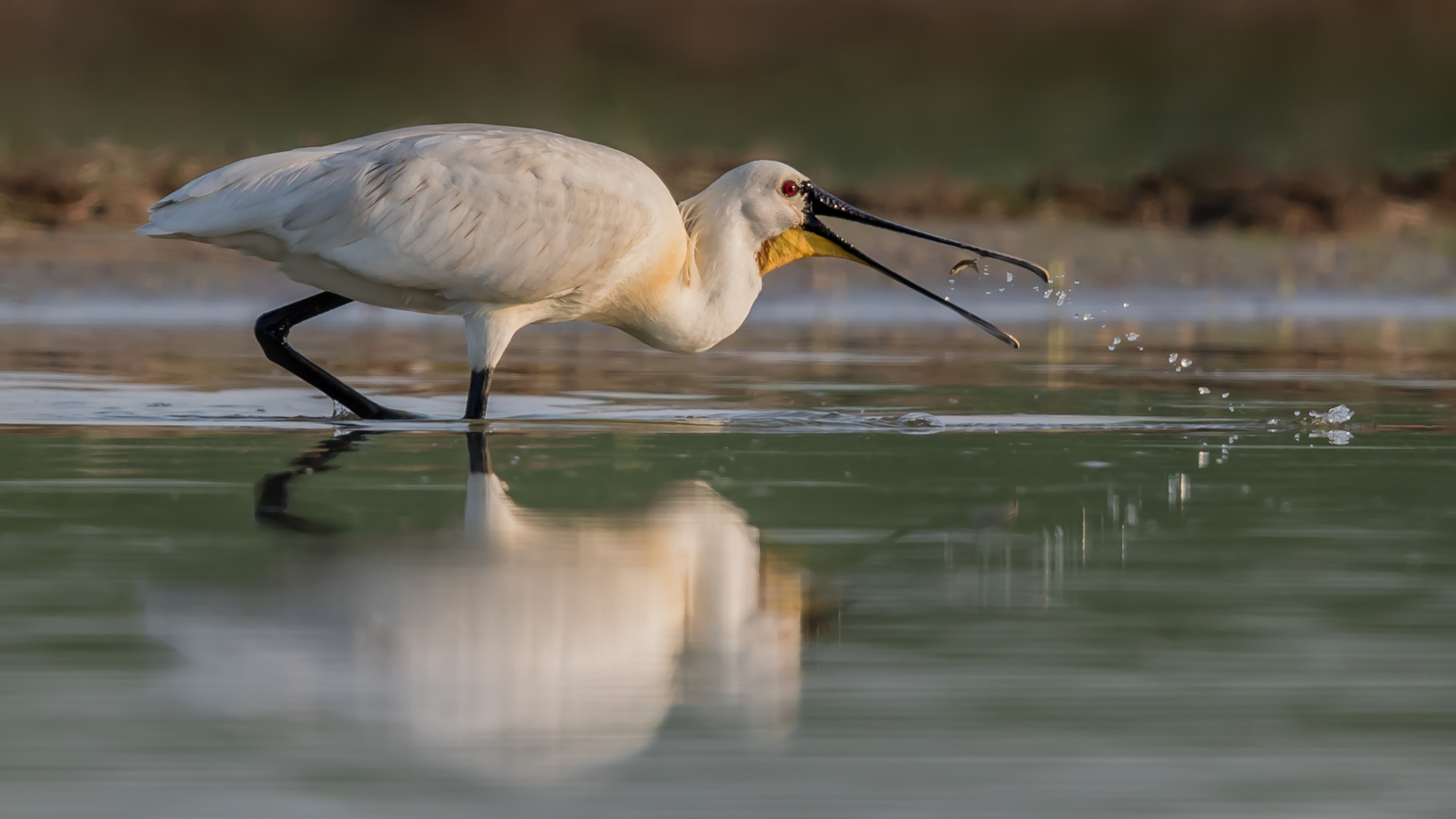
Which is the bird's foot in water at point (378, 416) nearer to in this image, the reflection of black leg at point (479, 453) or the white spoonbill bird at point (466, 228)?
the white spoonbill bird at point (466, 228)

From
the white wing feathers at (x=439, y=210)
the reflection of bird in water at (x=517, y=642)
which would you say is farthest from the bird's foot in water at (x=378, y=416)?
the reflection of bird in water at (x=517, y=642)

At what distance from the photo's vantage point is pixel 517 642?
12.7ft

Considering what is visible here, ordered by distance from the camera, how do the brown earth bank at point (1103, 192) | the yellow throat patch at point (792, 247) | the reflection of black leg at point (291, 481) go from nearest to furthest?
1. the reflection of black leg at point (291, 481)
2. the yellow throat patch at point (792, 247)
3. the brown earth bank at point (1103, 192)

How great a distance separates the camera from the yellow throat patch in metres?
8.52

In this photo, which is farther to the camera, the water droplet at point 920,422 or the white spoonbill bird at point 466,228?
the water droplet at point 920,422

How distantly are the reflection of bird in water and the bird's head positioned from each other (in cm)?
341

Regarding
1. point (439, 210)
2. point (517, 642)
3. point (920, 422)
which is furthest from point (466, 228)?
point (517, 642)

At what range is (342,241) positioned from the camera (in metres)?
7.38

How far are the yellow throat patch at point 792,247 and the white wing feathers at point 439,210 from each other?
88 cm

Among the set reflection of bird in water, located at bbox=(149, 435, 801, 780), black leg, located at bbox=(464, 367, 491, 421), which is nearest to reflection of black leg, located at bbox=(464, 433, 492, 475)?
black leg, located at bbox=(464, 367, 491, 421)

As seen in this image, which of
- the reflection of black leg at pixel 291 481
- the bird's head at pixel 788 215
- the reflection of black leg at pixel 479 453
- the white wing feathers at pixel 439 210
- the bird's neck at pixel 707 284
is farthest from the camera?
the bird's head at pixel 788 215

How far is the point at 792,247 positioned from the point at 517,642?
4836 mm

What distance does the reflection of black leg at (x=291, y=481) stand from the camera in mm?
5242

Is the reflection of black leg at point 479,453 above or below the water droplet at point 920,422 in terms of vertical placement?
below
